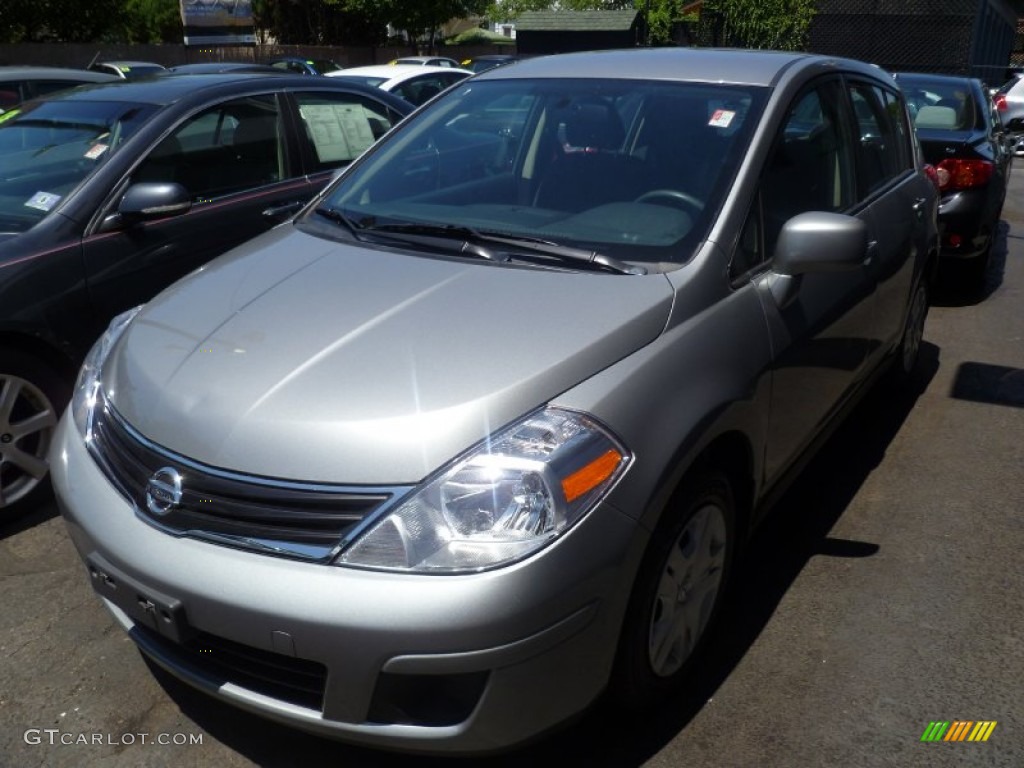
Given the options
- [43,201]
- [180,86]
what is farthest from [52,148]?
[180,86]

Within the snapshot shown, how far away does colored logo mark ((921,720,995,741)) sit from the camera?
2.74 meters

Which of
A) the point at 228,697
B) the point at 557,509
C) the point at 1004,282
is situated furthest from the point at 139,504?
the point at 1004,282

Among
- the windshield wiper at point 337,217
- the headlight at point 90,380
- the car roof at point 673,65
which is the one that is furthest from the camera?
the car roof at point 673,65

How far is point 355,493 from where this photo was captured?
2229mm

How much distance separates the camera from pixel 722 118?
3322 mm

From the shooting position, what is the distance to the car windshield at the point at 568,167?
3111 mm

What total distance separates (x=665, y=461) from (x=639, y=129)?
1441 mm

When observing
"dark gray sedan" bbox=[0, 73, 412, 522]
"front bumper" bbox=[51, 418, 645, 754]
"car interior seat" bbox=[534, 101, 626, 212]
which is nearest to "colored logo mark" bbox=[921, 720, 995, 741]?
"front bumper" bbox=[51, 418, 645, 754]

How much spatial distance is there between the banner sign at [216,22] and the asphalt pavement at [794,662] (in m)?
33.5

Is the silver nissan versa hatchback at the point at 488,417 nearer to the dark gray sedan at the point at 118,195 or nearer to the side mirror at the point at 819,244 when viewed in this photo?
the side mirror at the point at 819,244

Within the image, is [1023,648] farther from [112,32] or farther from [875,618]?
[112,32]

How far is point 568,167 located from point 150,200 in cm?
181

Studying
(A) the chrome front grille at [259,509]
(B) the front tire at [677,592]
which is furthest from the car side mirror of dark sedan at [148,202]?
(B) the front tire at [677,592]

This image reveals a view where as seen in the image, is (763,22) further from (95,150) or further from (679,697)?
(679,697)
